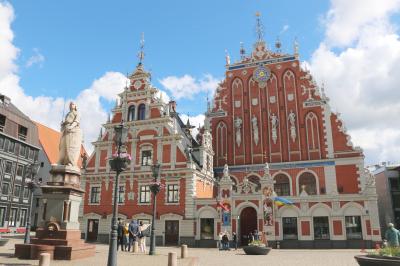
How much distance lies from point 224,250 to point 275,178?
1055cm

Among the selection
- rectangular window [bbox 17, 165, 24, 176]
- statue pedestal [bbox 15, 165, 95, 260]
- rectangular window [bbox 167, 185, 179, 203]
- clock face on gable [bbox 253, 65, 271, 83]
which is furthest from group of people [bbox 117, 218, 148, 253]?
rectangular window [bbox 17, 165, 24, 176]

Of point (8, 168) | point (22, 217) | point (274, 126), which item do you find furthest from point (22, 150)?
point (274, 126)

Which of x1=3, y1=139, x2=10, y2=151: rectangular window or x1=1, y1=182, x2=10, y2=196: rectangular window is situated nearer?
x1=1, y1=182, x2=10, y2=196: rectangular window

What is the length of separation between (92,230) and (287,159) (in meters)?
19.2

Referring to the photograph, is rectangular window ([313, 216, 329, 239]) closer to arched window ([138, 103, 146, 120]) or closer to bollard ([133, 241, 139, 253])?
bollard ([133, 241, 139, 253])

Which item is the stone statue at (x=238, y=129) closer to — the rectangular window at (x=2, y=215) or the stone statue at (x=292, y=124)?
the stone statue at (x=292, y=124)

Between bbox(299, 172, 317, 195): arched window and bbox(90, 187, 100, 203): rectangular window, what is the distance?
1859 cm

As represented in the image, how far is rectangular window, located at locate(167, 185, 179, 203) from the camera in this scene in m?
29.3

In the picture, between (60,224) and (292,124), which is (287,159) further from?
(60,224)

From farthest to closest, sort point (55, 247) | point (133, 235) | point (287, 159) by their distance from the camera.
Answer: point (287, 159), point (133, 235), point (55, 247)

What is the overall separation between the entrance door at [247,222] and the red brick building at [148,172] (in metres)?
4.15

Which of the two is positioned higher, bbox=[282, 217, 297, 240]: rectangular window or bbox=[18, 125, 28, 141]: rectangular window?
bbox=[18, 125, 28, 141]: rectangular window

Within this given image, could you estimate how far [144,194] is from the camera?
3012 cm


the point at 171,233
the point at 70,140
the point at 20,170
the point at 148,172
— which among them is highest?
the point at 20,170
